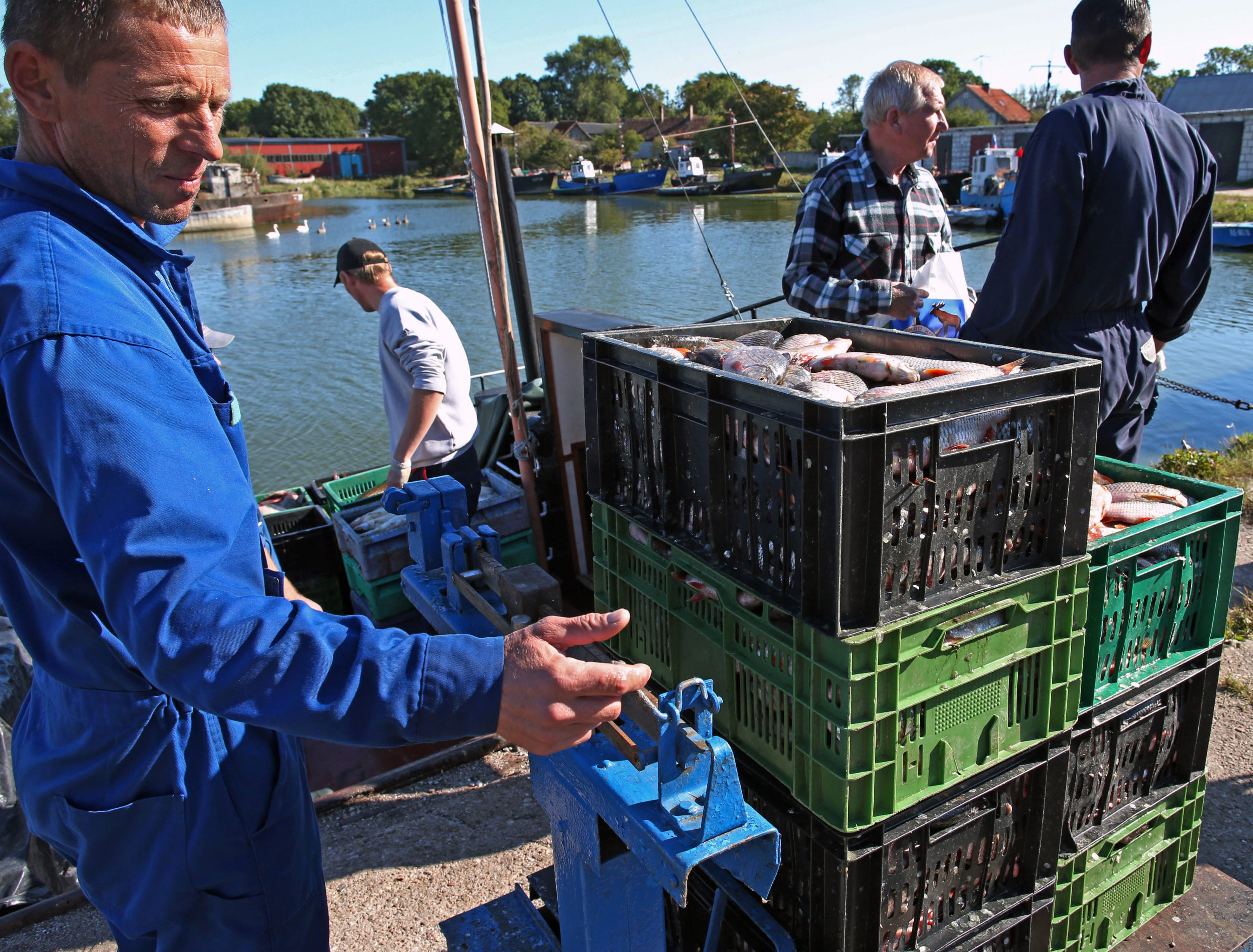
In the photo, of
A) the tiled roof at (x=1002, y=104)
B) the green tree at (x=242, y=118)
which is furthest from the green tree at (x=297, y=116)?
the tiled roof at (x=1002, y=104)

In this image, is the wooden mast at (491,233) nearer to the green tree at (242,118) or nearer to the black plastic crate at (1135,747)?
the black plastic crate at (1135,747)

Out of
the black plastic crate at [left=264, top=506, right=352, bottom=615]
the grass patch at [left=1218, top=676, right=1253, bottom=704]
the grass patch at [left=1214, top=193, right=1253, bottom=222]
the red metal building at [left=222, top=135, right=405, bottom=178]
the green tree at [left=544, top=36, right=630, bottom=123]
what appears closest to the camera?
the grass patch at [left=1218, top=676, right=1253, bottom=704]

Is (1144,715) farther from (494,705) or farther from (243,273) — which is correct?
(243,273)

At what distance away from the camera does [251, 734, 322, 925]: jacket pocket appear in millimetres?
1491

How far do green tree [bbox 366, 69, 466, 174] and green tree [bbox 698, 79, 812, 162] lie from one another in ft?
96.6

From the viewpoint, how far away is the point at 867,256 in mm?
3352

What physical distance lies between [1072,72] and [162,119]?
2.82 meters

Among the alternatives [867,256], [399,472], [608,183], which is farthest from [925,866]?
[608,183]

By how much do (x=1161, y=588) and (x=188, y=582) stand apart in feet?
6.53

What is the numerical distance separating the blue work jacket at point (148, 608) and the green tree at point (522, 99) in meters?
109

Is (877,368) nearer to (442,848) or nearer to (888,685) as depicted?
(888,685)

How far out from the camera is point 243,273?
23.3 m

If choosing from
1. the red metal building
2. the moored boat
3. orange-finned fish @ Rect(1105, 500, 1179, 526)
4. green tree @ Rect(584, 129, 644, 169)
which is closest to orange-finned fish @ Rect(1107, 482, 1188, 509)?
orange-finned fish @ Rect(1105, 500, 1179, 526)

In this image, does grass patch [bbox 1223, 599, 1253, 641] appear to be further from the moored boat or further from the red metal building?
the red metal building
